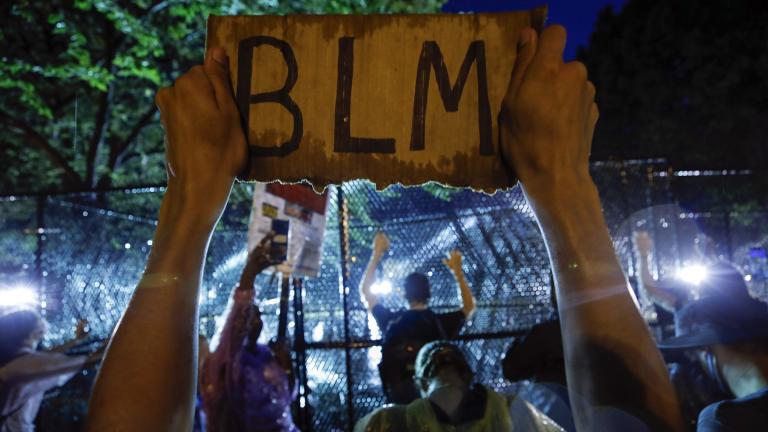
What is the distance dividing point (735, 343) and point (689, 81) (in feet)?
64.5

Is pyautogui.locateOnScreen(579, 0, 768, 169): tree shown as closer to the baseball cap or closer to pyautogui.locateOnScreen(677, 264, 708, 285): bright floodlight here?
pyautogui.locateOnScreen(677, 264, 708, 285): bright floodlight

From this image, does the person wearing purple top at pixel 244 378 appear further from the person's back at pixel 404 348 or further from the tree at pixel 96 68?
the tree at pixel 96 68

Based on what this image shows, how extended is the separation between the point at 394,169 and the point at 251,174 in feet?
1.40

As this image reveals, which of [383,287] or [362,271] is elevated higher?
[362,271]

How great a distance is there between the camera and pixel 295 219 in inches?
193

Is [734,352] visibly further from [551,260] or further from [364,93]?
[364,93]

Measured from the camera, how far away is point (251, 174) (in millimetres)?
1534

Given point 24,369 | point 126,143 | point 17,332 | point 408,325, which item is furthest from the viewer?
point 126,143

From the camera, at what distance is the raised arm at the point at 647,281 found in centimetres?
512

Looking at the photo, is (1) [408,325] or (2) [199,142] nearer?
(2) [199,142]

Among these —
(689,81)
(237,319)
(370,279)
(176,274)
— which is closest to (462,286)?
(370,279)

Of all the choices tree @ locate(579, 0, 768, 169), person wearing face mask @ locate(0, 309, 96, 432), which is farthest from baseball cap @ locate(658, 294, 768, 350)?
tree @ locate(579, 0, 768, 169)

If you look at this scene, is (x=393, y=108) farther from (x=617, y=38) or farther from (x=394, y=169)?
(x=617, y=38)

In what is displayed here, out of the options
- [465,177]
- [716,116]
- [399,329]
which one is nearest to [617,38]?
[716,116]
